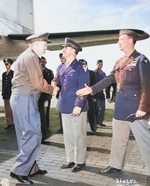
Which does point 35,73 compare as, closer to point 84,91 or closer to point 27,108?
point 27,108

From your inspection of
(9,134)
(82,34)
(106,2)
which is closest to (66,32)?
(82,34)

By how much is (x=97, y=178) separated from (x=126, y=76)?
1.12m

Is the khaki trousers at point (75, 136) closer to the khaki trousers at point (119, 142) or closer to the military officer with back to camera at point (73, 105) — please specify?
the military officer with back to camera at point (73, 105)

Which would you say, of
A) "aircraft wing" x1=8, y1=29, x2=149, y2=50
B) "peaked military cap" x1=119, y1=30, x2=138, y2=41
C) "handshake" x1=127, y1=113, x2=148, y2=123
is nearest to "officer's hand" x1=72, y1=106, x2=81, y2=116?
"handshake" x1=127, y1=113, x2=148, y2=123

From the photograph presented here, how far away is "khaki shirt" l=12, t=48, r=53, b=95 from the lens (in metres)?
2.34

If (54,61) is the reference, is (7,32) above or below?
above

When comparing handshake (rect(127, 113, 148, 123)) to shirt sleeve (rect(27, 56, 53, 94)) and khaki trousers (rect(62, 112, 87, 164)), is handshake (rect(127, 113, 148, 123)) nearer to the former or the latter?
khaki trousers (rect(62, 112, 87, 164))

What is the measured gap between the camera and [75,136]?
2.63m

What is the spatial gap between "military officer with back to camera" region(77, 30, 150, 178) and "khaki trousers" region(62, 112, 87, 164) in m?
0.29

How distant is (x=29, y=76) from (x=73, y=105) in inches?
24.2

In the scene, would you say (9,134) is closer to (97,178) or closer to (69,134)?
(69,134)

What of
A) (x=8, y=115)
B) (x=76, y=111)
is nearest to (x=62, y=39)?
(x=76, y=111)

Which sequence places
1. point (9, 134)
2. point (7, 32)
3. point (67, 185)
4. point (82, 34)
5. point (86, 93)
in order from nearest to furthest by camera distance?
point (67, 185) < point (86, 93) < point (82, 34) < point (7, 32) < point (9, 134)

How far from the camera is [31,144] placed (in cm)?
238
